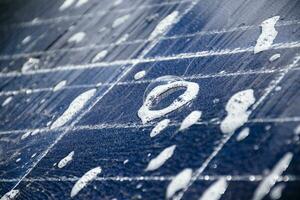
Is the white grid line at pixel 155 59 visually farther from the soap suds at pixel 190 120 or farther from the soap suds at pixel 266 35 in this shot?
the soap suds at pixel 190 120

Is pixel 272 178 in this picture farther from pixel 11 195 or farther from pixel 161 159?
pixel 11 195

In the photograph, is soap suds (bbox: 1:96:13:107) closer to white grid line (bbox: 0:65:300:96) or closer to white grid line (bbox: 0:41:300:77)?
white grid line (bbox: 0:65:300:96)

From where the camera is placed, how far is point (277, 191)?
1.27m

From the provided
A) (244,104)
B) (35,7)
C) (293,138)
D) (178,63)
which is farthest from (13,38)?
(293,138)

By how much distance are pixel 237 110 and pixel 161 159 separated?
370mm

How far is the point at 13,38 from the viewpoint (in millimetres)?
3457

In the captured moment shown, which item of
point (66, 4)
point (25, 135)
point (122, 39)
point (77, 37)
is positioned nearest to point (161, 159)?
point (25, 135)

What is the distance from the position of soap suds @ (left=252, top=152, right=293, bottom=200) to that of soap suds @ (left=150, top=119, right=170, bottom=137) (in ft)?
1.80

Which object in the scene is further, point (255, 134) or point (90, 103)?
point (90, 103)

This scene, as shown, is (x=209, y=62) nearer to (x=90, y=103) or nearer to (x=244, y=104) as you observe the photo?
(x=244, y=104)

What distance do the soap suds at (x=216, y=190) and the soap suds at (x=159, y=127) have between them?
0.42m

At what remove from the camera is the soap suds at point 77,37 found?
2.93 meters

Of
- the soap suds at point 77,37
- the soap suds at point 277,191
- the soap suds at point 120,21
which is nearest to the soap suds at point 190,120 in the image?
the soap suds at point 277,191

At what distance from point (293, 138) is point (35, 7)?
3066mm
